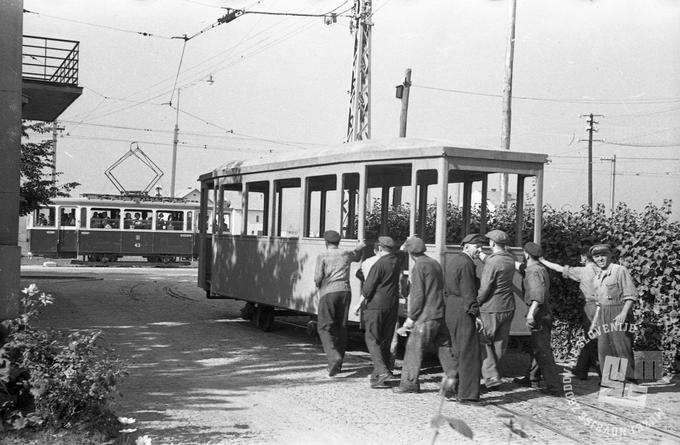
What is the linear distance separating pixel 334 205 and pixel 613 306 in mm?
4592

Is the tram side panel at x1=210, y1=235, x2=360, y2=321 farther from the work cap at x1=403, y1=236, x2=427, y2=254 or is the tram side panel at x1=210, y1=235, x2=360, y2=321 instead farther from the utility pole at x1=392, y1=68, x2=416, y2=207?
the utility pole at x1=392, y1=68, x2=416, y2=207

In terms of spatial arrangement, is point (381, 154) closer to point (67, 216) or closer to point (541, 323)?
point (541, 323)

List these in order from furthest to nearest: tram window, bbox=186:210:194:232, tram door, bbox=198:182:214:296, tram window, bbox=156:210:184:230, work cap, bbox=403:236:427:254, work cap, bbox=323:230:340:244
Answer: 1. tram window, bbox=186:210:194:232
2. tram window, bbox=156:210:184:230
3. tram door, bbox=198:182:214:296
4. work cap, bbox=323:230:340:244
5. work cap, bbox=403:236:427:254

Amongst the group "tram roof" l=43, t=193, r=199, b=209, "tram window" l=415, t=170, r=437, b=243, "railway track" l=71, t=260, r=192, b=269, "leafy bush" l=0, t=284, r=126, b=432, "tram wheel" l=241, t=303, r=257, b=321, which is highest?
"tram roof" l=43, t=193, r=199, b=209

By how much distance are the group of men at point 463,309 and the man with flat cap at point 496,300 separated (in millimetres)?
11

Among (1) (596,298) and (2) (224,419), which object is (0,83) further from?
(1) (596,298)

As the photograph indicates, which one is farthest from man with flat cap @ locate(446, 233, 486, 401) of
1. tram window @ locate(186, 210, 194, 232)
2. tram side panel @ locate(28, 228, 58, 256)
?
tram side panel @ locate(28, 228, 58, 256)

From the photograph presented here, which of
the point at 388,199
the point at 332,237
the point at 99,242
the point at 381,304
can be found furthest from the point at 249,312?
the point at 99,242

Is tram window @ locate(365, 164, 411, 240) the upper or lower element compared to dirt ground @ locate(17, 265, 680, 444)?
upper

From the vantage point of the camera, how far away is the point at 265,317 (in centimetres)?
1343

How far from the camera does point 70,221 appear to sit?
→ 1320 inches

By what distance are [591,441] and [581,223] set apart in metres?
4.95

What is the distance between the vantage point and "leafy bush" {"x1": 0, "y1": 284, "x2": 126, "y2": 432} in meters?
5.66
